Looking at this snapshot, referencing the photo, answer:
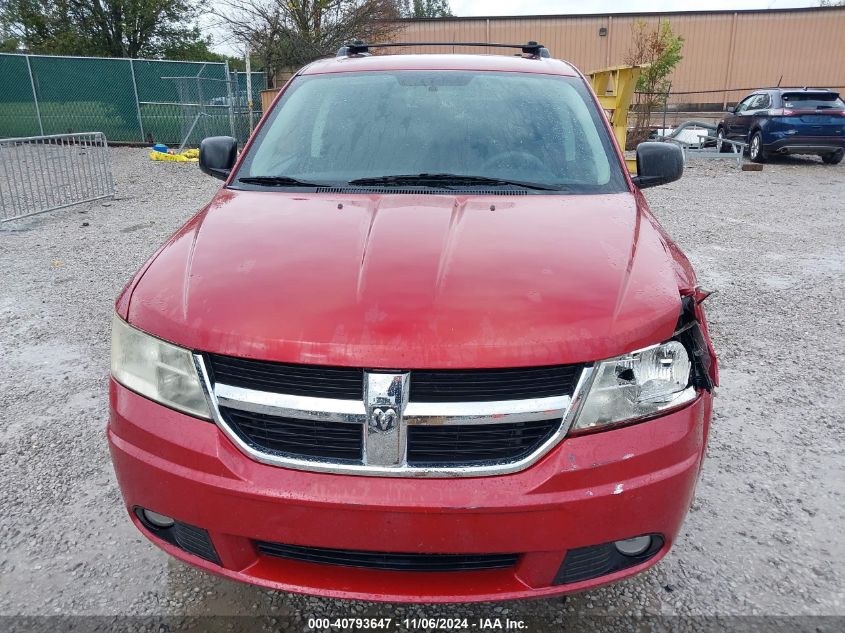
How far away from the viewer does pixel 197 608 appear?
2.19 m

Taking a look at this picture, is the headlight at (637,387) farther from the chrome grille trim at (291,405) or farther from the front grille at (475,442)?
the chrome grille trim at (291,405)

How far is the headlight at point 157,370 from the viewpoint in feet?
5.85

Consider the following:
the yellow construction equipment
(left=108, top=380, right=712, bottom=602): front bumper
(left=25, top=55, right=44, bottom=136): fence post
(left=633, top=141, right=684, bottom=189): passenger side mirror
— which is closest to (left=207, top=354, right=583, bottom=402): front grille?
(left=108, top=380, right=712, bottom=602): front bumper

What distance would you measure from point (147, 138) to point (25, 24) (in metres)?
13.1

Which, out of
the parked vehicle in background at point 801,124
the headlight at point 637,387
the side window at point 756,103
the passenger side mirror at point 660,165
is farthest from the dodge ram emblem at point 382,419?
the side window at point 756,103

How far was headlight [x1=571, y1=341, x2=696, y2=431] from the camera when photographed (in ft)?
5.59

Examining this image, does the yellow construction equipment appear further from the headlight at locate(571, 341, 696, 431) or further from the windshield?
the headlight at locate(571, 341, 696, 431)

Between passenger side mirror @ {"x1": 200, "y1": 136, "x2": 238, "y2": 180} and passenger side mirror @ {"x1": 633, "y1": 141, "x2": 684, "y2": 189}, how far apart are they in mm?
1975

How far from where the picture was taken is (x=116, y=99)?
18.6 m

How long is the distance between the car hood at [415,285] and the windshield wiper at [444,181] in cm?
24

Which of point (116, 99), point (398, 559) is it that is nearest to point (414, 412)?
point (398, 559)

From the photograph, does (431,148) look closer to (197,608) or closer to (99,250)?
(197,608)

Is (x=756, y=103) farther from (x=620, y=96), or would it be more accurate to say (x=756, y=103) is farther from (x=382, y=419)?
(x=382, y=419)

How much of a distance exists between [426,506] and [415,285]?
1.91ft
